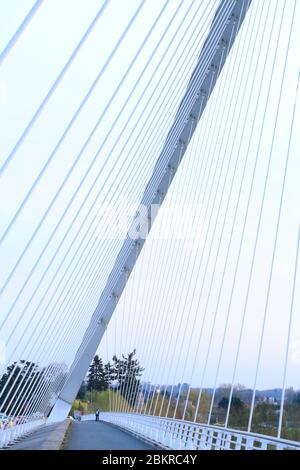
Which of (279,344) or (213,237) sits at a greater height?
(213,237)

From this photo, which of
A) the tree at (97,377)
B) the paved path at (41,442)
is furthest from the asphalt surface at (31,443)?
the tree at (97,377)

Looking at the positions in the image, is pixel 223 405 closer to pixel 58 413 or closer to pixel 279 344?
pixel 279 344

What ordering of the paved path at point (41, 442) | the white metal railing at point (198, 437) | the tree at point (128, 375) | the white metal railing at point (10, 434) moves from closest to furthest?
the white metal railing at point (198, 437), the paved path at point (41, 442), the white metal railing at point (10, 434), the tree at point (128, 375)

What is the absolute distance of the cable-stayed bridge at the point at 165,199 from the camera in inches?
303

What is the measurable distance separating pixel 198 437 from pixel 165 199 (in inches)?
576

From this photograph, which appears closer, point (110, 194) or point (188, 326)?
point (110, 194)

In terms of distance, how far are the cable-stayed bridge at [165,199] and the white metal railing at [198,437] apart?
49mm

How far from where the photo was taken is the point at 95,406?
4781 centimetres

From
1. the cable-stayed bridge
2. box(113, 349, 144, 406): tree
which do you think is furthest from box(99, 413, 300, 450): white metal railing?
box(113, 349, 144, 406): tree

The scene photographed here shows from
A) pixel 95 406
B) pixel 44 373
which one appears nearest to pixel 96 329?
pixel 44 373

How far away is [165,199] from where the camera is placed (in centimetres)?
2456

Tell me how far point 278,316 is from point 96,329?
21137 mm

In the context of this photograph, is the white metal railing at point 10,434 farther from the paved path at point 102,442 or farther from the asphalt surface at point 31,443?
the paved path at point 102,442

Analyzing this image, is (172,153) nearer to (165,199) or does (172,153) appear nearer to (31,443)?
(165,199)
